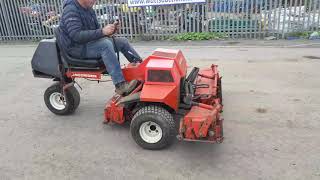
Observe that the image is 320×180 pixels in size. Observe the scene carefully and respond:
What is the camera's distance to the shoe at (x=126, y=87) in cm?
430

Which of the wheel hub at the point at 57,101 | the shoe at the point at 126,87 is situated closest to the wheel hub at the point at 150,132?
the shoe at the point at 126,87

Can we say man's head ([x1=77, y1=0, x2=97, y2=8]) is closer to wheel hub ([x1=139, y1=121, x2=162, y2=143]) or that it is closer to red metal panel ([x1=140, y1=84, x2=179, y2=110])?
red metal panel ([x1=140, y1=84, x2=179, y2=110])

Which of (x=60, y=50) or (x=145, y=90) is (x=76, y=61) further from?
(x=145, y=90)

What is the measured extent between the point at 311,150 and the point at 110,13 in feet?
28.0

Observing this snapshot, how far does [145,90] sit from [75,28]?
1.22 m

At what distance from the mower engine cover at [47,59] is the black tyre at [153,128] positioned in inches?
57.4

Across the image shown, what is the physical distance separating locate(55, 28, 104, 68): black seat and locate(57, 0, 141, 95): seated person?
0.05 m

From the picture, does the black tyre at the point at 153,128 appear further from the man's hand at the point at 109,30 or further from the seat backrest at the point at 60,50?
the seat backrest at the point at 60,50

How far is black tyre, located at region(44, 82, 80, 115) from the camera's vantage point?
195 inches

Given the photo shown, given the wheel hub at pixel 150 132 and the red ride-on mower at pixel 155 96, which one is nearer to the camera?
the red ride-on mower at pixel 155 96

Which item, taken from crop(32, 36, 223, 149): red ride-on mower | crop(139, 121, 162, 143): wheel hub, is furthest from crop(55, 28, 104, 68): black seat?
crop(139, 121, 162, 143): wheel hub

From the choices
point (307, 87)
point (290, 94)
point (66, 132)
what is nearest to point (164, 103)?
point (66, 132)

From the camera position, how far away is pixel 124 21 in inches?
439

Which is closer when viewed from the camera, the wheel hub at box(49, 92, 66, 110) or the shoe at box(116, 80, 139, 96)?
the shoe at box(116, 80, 139, 96)
